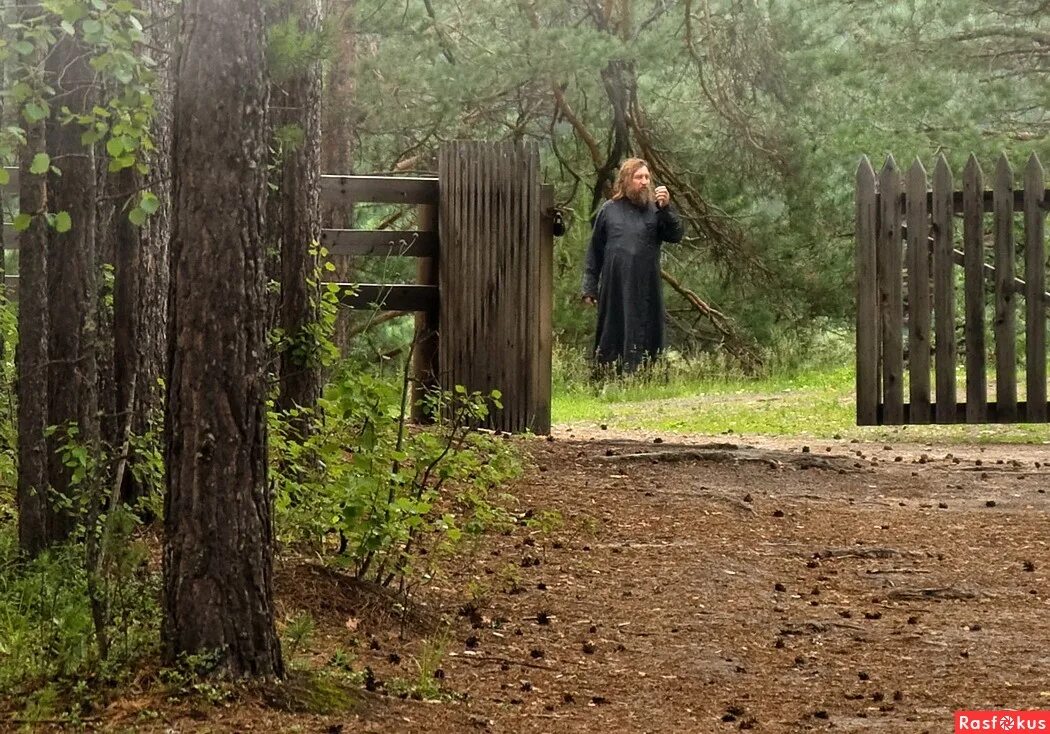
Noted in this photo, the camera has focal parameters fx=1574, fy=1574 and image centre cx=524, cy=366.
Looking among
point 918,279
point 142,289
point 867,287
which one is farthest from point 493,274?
point 142,289

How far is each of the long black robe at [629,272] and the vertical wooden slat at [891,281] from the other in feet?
6.75

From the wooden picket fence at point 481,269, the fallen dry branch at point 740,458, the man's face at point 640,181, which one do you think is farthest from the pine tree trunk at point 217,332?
the man's face at point 640,181

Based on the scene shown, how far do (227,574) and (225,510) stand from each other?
0.17 m

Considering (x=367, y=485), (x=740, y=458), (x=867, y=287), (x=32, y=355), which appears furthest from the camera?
(x=867, y=287)

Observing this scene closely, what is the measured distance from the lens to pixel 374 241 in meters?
9.64

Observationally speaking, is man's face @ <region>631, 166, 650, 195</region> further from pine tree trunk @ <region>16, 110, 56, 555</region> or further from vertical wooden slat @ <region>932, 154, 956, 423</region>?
pine tree trunk @ <region>16, 110, 56, 555</region>

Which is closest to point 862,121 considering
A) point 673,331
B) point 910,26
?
point 910,26

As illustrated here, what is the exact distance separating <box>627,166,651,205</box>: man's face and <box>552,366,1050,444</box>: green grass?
68.2 inches

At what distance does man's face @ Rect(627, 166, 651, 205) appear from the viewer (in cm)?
1175

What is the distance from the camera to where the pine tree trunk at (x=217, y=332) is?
3846mm

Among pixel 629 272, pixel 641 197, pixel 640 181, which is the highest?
pixel 640 181

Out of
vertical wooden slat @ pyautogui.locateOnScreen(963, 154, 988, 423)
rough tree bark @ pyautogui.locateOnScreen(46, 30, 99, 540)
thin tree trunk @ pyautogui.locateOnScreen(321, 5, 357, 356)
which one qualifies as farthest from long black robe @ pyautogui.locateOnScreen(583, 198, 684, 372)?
rough tree bark @ pyautogui.locateOnScreen(46, 30, 99, 540)

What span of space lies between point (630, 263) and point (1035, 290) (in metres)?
3.29

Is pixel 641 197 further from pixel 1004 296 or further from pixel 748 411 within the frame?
pixel 1004 296
